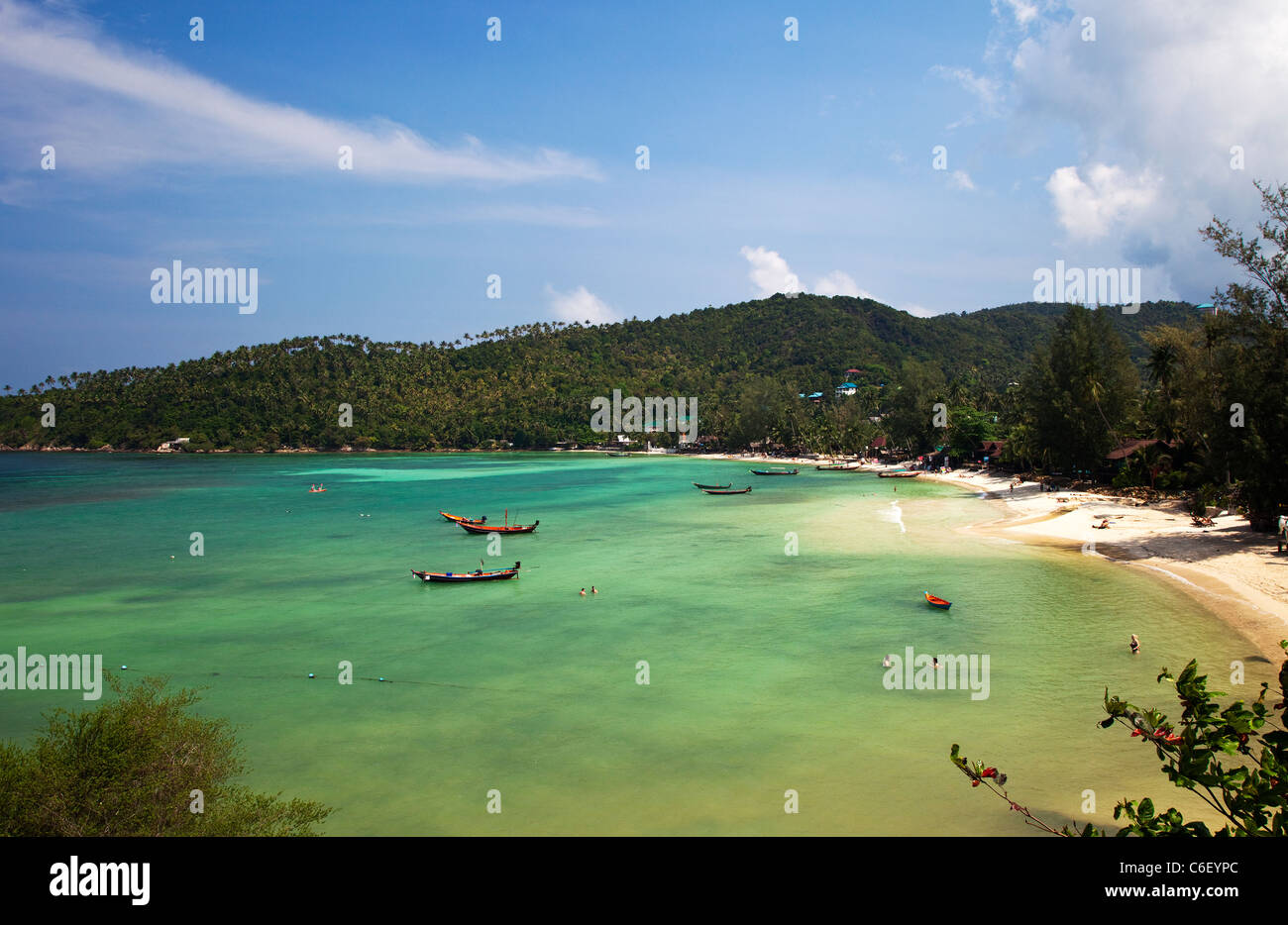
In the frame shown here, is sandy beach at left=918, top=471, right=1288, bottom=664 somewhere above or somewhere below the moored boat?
above

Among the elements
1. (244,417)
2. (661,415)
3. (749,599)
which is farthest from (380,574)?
(244,417)

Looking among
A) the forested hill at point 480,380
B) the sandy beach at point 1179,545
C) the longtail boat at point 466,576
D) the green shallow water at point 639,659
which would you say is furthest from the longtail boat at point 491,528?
the forested hill at point 480,380

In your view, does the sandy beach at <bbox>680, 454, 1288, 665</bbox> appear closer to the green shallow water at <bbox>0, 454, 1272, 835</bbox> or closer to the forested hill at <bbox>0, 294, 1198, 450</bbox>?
the green shallow water at <bbox>0, 454, 1272, 835</bbox>

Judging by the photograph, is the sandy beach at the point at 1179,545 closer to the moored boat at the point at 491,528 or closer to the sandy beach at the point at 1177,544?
the sandy beach at the point at 1177,544

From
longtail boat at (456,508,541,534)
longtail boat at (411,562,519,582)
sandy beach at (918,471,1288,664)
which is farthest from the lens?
longtail boat at (456,508,541,534)

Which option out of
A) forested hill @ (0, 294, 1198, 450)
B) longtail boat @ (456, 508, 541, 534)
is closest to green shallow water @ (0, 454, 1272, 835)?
longtail boat @ (456, 508, 541, 534)

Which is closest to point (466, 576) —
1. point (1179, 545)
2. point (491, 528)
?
point (491, 528)
